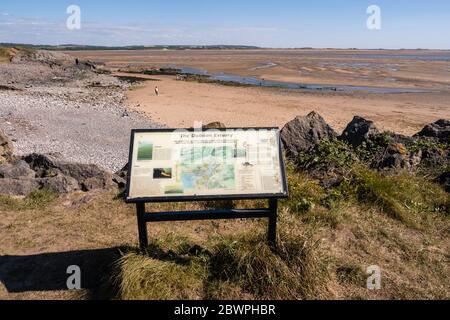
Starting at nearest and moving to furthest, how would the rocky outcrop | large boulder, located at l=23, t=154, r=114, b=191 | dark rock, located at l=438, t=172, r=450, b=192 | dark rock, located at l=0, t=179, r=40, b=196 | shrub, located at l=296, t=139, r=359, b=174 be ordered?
dark rock, located at l=438, t=172, r=450, b=192 < dark rock, located at l=0, t=179, r=40, b=196 < the rocky outcrop < shrub, located at l=296, t=139, r=359, b=174 < large boulder, located at l=23, t=154, r=114, b=191

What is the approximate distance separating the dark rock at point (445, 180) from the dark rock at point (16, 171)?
8932mm

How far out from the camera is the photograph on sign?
5164 mm

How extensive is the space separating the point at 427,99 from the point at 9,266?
116ft

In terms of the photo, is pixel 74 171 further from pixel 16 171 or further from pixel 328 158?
pixel 328 158

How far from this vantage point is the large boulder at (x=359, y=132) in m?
10.2

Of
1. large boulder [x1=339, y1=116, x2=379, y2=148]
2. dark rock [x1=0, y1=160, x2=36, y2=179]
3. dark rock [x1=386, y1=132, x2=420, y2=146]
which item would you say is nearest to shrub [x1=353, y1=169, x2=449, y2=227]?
large boulder [x1=339, y1=116, x2=379, y2=148]

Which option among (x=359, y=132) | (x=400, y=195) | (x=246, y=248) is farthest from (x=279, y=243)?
(x=359, y=132)

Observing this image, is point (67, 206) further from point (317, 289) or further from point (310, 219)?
point (317, 289)

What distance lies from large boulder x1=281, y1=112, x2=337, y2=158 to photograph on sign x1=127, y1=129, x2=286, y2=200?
495 centimetres

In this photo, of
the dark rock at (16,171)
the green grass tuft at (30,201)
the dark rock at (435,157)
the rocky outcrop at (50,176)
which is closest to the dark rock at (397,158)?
the dark rock at (435,157)

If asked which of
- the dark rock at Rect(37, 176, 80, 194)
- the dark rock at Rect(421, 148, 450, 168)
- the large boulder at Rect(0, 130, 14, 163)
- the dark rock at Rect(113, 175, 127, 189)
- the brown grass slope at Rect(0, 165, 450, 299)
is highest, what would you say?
the large boulder at Rect(0, 130, 14, 163)

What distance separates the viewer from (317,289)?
5.02m

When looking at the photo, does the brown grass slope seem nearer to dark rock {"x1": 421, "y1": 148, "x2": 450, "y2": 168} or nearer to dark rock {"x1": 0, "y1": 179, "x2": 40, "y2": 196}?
dark rock {"x1": 0, "y1": 179, "x2": 40, "y2": 196}
